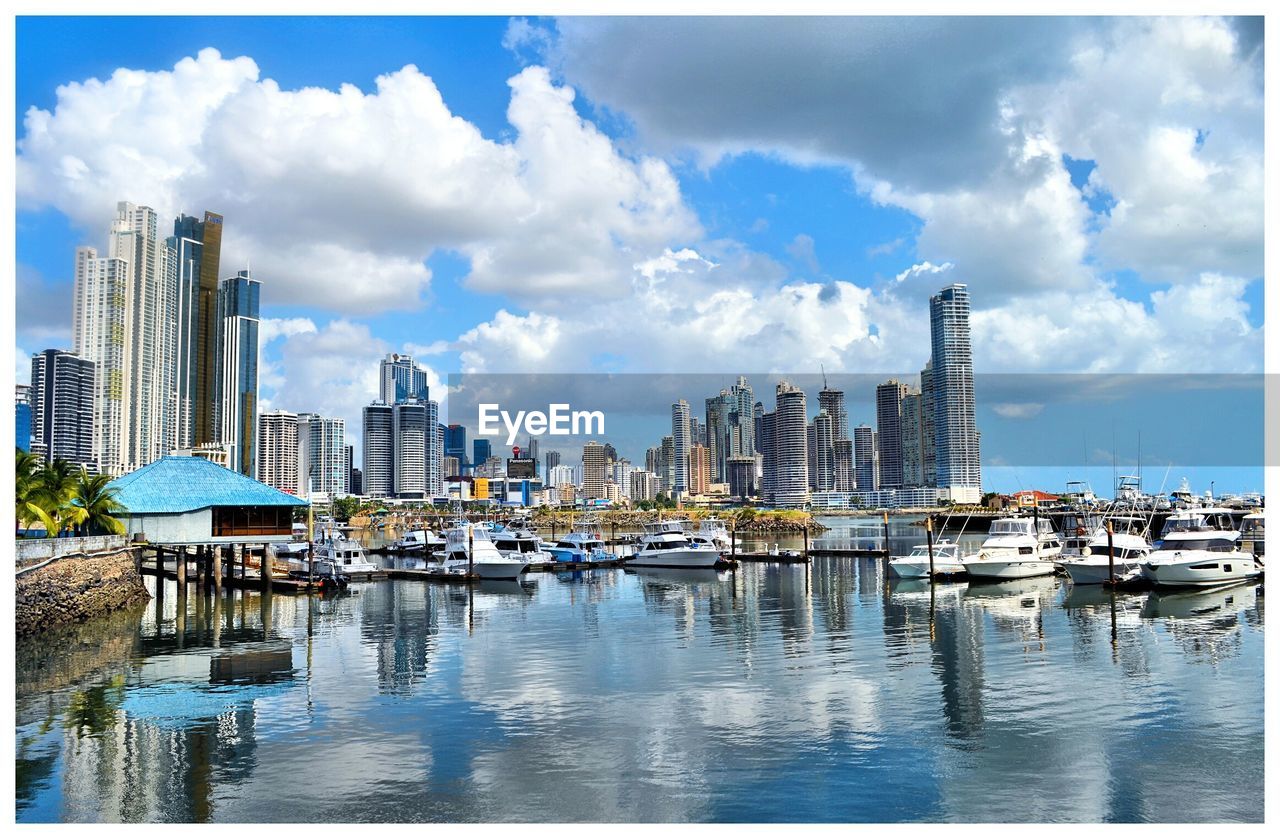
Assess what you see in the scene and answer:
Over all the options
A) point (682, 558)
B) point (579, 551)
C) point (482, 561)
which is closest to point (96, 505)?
point (482, 561)

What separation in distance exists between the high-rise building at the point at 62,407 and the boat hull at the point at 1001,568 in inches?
6937

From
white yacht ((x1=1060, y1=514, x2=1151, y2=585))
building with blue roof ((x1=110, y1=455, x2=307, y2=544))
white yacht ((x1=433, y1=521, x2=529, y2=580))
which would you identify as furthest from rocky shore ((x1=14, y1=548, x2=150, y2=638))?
white yacht ((x1=1060, y1=514, x2=1151, y2=585))

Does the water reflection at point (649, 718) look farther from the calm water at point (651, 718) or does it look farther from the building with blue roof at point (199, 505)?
the building with blue roof at point (199, 505)

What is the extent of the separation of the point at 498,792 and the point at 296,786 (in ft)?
13.4

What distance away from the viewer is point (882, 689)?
28.2 meters

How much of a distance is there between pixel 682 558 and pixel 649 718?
52747 millimetres

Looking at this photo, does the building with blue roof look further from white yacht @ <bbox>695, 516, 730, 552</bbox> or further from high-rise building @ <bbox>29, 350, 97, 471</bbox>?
high-rise building @ <bbox>29, 350, 97, 471</bbox>

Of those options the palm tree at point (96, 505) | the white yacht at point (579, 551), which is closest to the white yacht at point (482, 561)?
the white yacht at point (579, 551)

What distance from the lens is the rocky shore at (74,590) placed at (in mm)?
37562

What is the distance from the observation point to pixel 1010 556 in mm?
63406

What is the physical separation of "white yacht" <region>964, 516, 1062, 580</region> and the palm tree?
164ft

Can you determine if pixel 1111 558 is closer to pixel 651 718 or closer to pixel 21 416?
pixel 651 718

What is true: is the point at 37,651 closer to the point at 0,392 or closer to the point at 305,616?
the point at 305,616

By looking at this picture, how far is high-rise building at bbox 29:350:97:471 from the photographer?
620 ft
